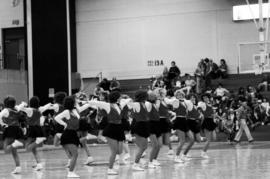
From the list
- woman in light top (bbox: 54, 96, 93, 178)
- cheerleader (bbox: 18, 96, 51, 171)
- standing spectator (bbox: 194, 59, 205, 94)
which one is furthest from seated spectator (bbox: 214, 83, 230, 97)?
woman in light top (bbox: 54, 96, 93, 178)

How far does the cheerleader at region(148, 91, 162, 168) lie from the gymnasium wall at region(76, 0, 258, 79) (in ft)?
56.3

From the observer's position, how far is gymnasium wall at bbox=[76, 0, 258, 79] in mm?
31500

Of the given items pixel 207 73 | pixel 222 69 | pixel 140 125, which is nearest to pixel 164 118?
pixel 140 125

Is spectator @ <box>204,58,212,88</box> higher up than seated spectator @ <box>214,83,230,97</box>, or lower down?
higher up

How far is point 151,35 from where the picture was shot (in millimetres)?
32875

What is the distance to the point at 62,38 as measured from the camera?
31.6 meters

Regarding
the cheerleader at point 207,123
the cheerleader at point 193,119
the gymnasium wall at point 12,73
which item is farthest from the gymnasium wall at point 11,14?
the cheerleader at point 193,119

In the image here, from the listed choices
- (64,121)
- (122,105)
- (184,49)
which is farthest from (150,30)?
(64,121)

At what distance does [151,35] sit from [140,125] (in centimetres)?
1996

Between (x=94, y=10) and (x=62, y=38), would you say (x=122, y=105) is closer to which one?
(x=62, y=38)

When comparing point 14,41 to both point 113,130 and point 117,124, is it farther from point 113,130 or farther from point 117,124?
point 113,130

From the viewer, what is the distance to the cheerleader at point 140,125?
13273 millimetres

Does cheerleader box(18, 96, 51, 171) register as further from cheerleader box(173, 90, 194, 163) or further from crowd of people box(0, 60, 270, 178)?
cheerleader box(173, 90, 194, 163)

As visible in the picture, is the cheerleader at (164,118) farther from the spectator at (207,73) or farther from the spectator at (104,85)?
the spectator at (104,85)
